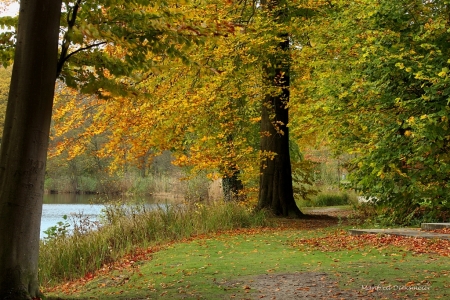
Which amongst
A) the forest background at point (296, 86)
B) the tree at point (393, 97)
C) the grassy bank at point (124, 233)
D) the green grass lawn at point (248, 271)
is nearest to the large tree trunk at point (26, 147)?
the forest background at point (296, 86)

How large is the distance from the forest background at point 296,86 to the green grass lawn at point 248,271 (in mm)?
2361

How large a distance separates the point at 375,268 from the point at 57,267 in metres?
5.72

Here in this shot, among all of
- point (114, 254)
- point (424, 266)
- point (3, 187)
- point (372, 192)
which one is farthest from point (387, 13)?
point (3, 187)

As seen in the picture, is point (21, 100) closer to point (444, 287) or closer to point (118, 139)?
point (444, 287)

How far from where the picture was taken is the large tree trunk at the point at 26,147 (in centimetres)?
473

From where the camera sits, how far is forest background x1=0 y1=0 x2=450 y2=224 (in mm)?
6078

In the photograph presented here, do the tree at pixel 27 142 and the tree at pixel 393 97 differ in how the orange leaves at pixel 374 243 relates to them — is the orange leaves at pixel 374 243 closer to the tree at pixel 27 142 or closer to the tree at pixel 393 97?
the tree at pixel 393 97

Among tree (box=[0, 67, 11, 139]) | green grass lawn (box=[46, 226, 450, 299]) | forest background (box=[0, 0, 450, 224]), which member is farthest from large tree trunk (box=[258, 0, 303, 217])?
tree (box=[0, 67, 11, 139])

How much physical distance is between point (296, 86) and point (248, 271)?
10.5 m

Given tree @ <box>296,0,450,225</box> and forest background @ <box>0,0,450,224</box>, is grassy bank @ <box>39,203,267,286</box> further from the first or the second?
tree @ <box>296,0,450,225</box>

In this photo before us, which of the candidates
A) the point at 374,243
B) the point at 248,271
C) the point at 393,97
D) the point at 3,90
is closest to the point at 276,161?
the point at 393,97

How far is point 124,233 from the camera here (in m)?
10.9

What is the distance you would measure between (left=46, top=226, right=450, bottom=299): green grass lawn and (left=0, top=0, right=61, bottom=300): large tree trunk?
1.03 metres

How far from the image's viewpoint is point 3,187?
4.75 meters
